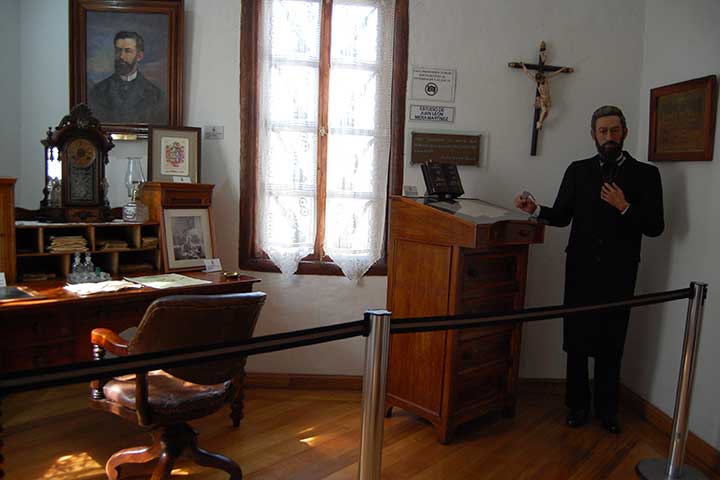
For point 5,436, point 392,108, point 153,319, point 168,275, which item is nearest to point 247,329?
point 153,319

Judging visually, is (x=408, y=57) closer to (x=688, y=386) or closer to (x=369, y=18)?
(x=369, y=18)

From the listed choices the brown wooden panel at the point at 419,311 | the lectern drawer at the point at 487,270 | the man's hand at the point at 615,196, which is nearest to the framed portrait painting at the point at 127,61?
the brown wooden panel at the point at 419,311

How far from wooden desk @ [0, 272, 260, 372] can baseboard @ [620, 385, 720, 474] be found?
99.2 inches

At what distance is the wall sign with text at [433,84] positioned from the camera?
331 centimetres

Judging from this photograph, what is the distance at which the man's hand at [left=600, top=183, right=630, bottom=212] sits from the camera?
2.78 m

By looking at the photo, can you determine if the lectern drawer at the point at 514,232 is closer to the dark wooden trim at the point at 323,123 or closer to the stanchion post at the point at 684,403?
the stanchion post at the point at 684,403

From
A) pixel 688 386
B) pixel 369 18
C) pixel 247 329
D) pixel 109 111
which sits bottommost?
pixel 688 386

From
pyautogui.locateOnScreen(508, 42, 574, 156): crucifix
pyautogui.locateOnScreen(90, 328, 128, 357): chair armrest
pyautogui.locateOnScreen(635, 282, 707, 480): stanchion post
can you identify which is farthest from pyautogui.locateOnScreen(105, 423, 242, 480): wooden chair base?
pyautogui.locateOnScreen(508, 42, 574, 156): crucifix

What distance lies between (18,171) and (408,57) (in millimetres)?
2379

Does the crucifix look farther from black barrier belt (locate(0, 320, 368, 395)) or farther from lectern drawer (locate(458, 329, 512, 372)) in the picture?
black barrier belt (locate(0, 320, 368, 395))

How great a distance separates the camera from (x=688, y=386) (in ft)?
7.70

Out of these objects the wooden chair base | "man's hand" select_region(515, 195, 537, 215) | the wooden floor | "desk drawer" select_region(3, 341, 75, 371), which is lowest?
the wooden floor

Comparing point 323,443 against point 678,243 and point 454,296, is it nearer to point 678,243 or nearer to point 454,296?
point 454,296

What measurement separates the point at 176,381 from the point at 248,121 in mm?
1620
